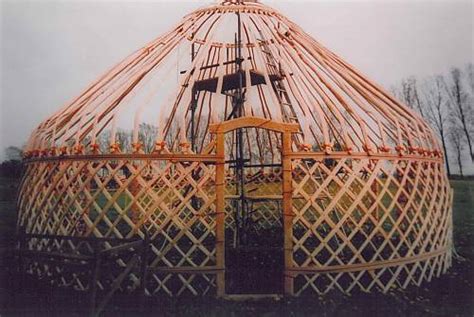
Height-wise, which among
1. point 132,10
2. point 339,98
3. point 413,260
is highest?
point 132,10

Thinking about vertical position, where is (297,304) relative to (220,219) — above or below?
below

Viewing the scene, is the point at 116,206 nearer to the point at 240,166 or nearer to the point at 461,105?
the point at 240,166

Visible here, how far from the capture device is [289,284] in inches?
162

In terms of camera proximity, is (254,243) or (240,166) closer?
(240,166)

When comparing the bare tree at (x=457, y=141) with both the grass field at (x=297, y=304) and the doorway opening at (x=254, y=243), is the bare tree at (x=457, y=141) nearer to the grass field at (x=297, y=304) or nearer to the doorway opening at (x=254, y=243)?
the doorway opening at (x=254, y=243)

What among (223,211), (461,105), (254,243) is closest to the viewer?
(223,211)

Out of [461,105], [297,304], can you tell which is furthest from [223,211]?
[461,105]

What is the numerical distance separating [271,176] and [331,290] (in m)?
3.94

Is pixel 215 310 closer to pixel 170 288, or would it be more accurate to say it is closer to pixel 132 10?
pixel 170 288

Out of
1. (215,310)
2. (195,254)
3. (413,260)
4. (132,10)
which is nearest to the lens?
(215,310)

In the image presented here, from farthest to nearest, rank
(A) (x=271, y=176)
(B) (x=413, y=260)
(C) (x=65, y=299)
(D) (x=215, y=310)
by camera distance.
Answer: (A) (x=271, y=176) → (B) (x=413, y=260) → (C) (x=65, y=299) → (D) (x=215, y=310)

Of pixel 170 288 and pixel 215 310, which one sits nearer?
pixel 215 310

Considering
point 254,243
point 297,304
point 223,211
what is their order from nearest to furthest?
point 297,304, point 223,211, point 254,243

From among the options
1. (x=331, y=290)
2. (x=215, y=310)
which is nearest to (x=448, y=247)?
(x=331, y=290)
